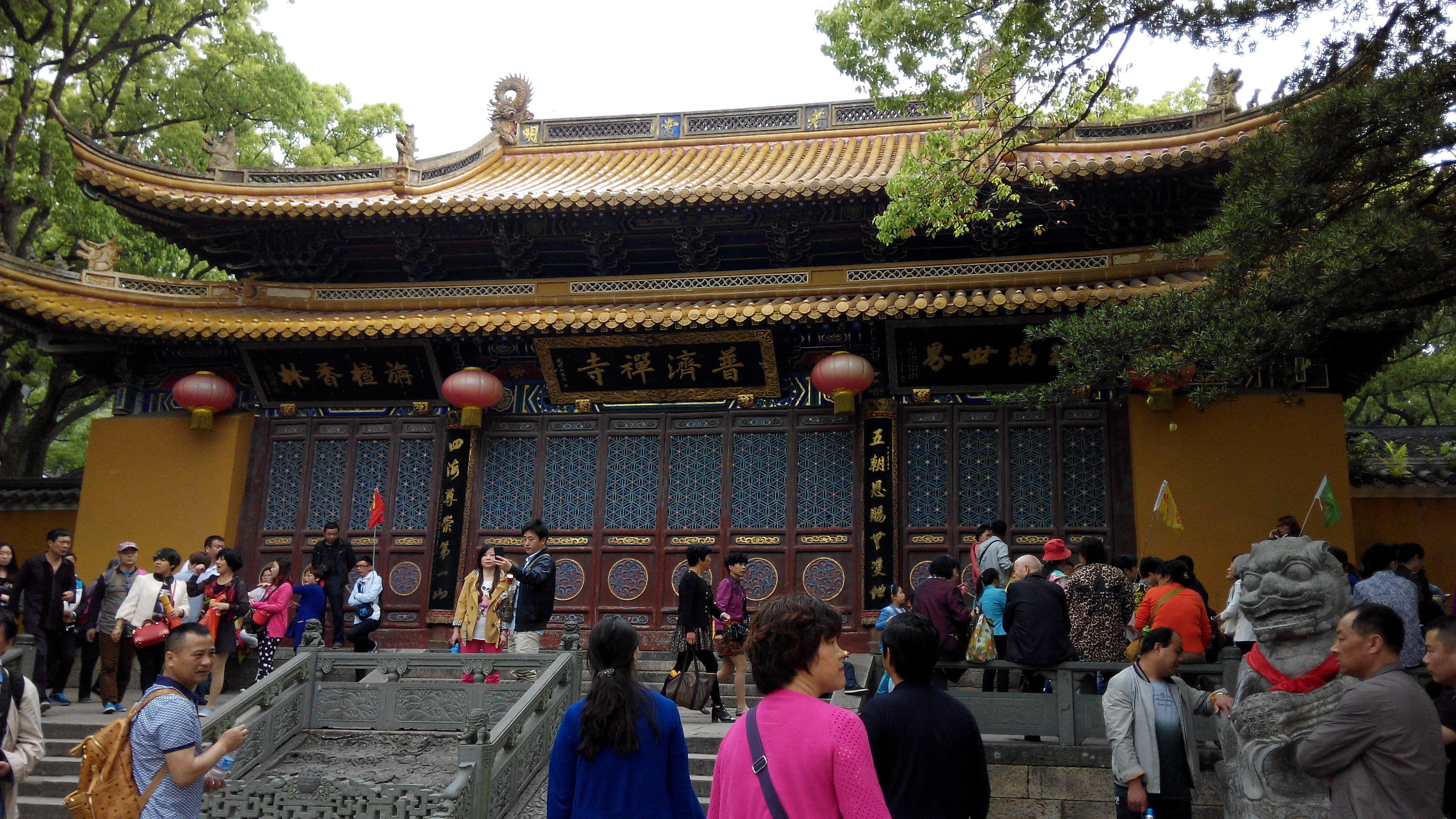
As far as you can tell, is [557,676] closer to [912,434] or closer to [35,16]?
[912,434]

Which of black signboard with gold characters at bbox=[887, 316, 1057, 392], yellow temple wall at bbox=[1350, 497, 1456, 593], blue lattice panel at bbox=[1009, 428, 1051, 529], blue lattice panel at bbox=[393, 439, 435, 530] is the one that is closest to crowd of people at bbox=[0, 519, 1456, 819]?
blue lattice panel at bbox=[1009, 428, 1051, 529]

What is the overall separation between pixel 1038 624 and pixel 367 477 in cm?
722

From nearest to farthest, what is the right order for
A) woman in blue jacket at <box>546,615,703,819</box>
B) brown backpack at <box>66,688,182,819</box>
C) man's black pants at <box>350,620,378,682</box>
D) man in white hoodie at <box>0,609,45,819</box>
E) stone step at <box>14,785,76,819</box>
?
woman in blue jacket at <box>546,615,703,819</box> → brown backpack at <box>66,688,182,819</box> → man in white hoodie at <box>0,609,45,819</box> → stone step at <box>14,785,76,819</box> → man's black pants at <box>350,620,378,682</box>

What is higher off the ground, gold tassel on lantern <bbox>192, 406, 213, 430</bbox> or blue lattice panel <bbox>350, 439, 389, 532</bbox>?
gold tassel on lantern <bbox>192, 406, 213, 430</bbox>

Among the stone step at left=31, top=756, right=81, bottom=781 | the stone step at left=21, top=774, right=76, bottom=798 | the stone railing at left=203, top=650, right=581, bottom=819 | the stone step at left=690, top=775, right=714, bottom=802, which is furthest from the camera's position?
the stone step at left=31, top=756, right=81, bottom=781

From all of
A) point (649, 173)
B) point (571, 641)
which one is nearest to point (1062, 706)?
point (571, 641)

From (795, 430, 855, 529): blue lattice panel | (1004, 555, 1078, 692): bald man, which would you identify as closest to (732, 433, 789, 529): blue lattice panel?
(795, 430, 855, 529): blue lattice panel

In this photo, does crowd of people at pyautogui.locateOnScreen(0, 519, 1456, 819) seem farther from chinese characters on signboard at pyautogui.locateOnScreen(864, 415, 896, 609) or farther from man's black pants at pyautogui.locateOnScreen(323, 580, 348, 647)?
chinese characters on signboard at pyautogui.locateOnScreen(864, 415, 896, 609)

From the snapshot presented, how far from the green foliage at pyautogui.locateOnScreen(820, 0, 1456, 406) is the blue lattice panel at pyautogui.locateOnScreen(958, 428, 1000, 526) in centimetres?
261

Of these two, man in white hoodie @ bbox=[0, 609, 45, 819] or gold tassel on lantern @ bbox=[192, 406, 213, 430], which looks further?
gold tassel on lantern @ bbox=[192, 406, 213, 430]

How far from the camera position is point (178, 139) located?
15984mm

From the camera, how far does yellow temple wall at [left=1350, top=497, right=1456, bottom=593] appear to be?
33.9 feet

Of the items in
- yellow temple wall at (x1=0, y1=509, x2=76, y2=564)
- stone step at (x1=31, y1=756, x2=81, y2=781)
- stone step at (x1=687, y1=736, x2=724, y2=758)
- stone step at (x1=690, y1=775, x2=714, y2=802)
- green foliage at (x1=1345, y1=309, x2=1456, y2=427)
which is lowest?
stone step at (x1=31, y1=756, x2=81, y2=781)

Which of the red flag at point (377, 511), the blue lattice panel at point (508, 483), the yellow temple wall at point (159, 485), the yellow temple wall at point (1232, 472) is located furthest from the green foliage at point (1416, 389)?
the yellow temple wall at point (159, 485)
